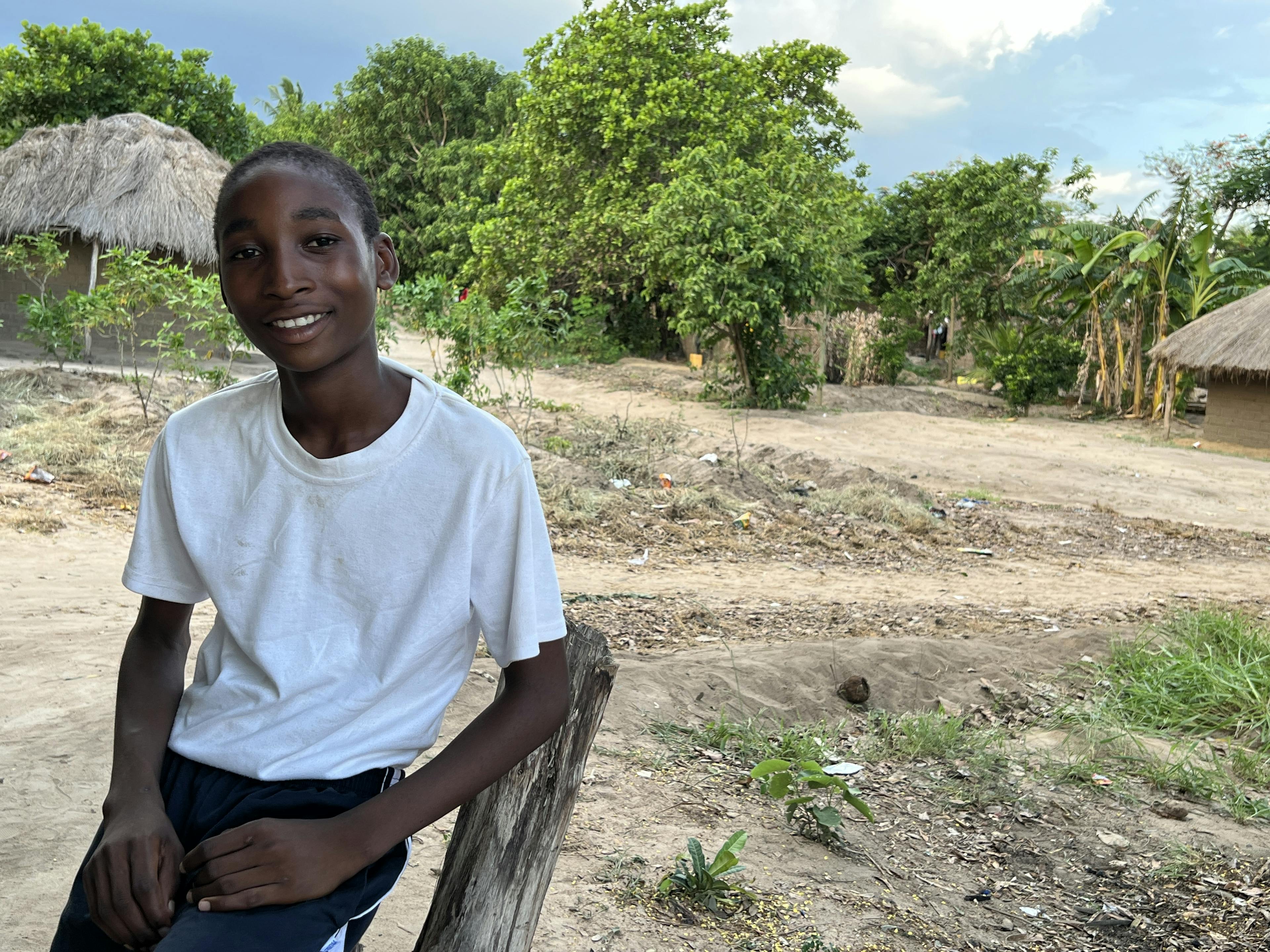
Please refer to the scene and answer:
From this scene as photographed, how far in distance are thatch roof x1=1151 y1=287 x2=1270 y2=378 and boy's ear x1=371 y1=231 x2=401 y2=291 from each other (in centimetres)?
1540

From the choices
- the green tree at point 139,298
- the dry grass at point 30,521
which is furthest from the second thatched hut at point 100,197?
the dry grass at point 30,521

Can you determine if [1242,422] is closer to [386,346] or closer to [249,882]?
[386,346]

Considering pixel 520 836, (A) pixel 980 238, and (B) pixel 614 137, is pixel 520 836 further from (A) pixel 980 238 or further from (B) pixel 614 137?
(A) pixel 980 238

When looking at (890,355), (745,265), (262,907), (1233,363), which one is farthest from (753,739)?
(890,355)

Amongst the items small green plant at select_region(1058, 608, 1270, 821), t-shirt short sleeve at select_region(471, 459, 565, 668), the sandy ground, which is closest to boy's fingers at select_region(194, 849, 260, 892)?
t-shirt short sleeve at select_region(471, 459, 565, 668)

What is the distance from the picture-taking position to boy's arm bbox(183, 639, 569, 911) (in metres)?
1.21

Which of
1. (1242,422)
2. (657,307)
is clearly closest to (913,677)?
(1242,422)

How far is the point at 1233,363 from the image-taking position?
47.8 ft

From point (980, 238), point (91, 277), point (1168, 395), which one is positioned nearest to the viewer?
point (91, 277)

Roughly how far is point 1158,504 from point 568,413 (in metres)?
6.09

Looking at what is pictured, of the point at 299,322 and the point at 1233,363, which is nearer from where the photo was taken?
the point at 299,322

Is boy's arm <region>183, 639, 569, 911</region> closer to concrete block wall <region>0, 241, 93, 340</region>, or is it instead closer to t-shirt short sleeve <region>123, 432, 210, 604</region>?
t-shirt short sleeve <region>123, 432, 210, 604</region>

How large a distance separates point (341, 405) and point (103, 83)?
20.4 m

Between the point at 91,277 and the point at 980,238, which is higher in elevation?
the point at 980,238
